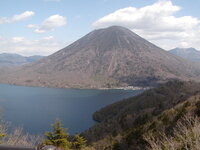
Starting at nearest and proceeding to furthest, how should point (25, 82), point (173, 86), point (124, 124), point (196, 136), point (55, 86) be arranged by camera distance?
point (196, 136) → point (124, 124) → point (173, 86) → point (55, 86) → point (25, 82)

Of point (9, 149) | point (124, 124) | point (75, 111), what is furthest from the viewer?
point (75, 111)

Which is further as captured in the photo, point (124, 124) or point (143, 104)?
point (143, 104)

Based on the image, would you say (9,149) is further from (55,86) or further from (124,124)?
(55,86)

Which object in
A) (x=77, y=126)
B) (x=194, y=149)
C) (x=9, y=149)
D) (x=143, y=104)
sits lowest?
(x=77, y=126)

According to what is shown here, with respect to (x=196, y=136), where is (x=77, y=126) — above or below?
below

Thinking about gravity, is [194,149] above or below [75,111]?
above

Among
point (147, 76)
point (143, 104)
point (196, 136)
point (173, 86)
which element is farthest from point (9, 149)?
point (147, 76)

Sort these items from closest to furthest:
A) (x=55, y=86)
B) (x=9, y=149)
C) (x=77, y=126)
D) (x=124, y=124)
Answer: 1. (x=9, y=149)
2. (x=124, y=124)
3. (x=77, y=126)
4. (x=55, y=86)

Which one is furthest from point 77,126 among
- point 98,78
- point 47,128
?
point 98,78

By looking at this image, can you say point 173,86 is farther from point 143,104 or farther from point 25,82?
point 25,82
